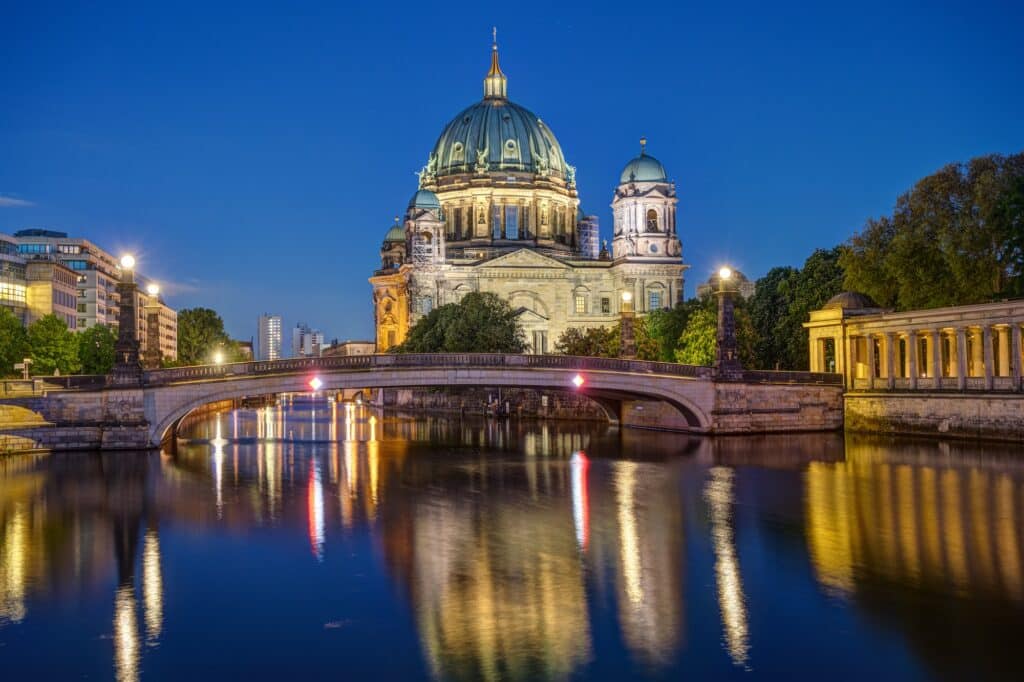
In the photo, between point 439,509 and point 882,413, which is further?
point 882,413

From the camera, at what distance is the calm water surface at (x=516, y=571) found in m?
17.2

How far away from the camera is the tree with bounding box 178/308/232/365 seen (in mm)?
130125

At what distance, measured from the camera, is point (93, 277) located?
135250 millimetres

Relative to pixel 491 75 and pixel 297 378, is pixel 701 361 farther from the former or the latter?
pixel 491 75

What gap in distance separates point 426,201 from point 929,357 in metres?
70.4

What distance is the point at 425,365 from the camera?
5322cm

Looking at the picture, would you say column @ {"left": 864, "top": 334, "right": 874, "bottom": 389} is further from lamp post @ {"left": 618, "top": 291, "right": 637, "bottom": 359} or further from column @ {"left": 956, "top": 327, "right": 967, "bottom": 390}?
lamp post @ {"left": 618, "top": 291, "right": 637, "bottom": 359}

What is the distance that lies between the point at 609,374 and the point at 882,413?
51.9 feet

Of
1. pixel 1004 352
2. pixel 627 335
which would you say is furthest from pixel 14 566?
pixel 1004 352

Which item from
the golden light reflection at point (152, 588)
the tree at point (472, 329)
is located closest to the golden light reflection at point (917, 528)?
the golden light reflection at point (152, 588)

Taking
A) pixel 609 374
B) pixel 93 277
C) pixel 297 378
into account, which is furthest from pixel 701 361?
pixel 93 277

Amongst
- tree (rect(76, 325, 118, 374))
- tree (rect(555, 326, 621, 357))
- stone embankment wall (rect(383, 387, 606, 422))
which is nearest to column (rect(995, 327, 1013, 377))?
stone embankment wall (rect(383, 387, 606, 422))

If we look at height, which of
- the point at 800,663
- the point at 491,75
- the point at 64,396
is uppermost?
the point at 491,75

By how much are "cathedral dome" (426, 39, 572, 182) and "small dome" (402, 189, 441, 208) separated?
8098 millimetres
